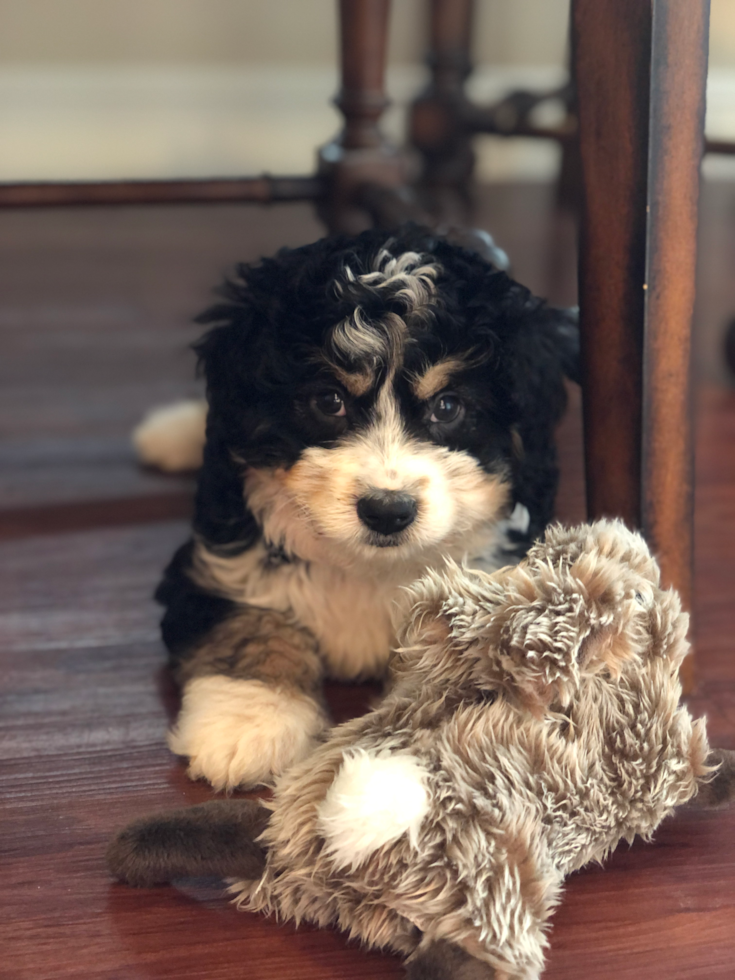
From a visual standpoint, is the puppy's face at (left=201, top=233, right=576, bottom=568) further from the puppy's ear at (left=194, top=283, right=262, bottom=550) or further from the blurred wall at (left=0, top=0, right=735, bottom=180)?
the blurred wall at (left=0, top=0, right=735, bottom=180)

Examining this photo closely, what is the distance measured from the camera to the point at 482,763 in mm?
798

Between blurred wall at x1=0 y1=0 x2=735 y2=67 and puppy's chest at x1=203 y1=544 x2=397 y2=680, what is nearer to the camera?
puppy's chest at x1=203 y1=544 x2=397 y2=680

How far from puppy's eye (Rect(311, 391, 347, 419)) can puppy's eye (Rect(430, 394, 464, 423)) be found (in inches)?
3.7

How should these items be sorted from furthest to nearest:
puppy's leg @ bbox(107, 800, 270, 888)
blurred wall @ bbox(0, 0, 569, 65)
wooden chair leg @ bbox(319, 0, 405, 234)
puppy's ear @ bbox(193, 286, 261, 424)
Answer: blurred wall @ bbox(0, 0, 569, 65) → wooden chair leg @ bbox(319, 0, 405, 234) → puppy's ear @ bbox(193, 286, 261, 424) → puppy's leg @ bbox(107, 800, 270, 888)

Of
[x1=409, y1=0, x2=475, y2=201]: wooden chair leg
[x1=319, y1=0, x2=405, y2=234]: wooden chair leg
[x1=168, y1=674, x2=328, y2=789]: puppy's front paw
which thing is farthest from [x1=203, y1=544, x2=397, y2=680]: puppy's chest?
[x1=409, y1=0, x2=475, y2=201]: wooden chair leg

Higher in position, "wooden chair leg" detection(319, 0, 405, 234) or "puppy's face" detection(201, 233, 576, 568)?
"wooden chair leg" detection(319, 0, 405, 234)

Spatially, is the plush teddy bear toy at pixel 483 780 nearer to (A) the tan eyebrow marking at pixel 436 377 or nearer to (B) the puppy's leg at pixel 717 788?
(B) the puppy's leg at pixel 717 788

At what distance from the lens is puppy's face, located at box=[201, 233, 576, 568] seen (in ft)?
3.23

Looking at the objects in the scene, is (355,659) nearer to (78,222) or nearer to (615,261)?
(615,261)

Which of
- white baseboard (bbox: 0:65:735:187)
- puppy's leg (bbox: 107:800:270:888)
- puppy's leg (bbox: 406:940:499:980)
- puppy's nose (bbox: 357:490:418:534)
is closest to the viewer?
puppy's leg (bbox: 406:940:499:980)

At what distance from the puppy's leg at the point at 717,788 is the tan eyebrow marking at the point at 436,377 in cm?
43

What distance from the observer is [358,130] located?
5.90 ft

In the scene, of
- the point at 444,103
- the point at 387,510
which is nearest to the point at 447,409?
the point at 387,510

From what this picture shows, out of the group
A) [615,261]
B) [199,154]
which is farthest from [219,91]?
[615,261]
